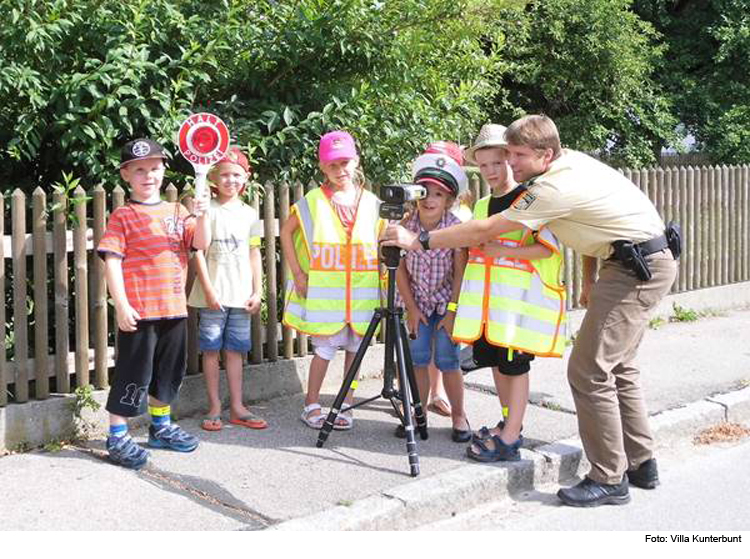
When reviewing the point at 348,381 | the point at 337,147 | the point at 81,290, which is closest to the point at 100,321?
the point at 81,290

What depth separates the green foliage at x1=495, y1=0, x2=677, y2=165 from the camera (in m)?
15.6

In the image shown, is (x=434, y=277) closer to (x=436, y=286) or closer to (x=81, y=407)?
(x=436, y=286)

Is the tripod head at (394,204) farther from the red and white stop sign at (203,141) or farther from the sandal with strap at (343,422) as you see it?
the sandal with strap at (343,422)

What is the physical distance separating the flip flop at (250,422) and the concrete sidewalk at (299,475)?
0.20 feet

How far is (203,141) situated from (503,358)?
6.40 feet

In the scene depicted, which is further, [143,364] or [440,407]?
[440,407]

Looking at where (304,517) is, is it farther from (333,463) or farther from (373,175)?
(373,175)

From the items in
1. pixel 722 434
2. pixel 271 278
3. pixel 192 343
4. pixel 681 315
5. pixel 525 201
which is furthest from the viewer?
pixel 681 315

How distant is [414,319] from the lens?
5418 mm

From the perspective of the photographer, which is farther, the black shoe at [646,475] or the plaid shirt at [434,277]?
the plaid shirt at [434,277]

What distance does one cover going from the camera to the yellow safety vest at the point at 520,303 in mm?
4887

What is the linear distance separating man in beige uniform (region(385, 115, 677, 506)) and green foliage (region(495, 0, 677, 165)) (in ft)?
33.6

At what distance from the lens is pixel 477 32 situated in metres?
7.64

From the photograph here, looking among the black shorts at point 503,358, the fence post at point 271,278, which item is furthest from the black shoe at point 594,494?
the fence post at point 271,278
